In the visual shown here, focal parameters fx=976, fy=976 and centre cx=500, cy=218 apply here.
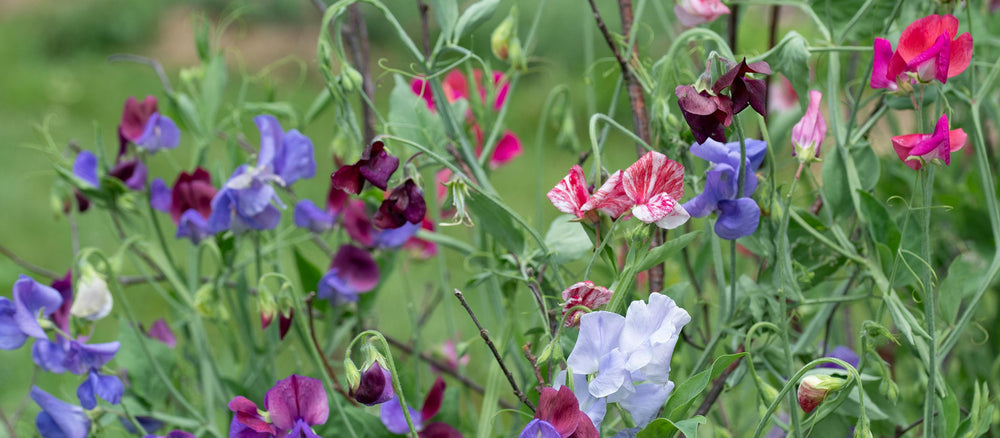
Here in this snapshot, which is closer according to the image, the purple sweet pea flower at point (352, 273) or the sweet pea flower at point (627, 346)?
the sweet pea flower at point (627, 346)


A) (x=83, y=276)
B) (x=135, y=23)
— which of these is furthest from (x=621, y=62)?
(x=135, y=23)

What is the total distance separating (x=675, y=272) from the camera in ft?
3.13

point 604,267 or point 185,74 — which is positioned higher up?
point 185,74

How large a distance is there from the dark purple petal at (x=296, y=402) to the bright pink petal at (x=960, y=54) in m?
0.42

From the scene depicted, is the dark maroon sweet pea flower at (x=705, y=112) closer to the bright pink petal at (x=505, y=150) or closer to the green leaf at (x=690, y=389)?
the green leaf at (x=690, y=389)

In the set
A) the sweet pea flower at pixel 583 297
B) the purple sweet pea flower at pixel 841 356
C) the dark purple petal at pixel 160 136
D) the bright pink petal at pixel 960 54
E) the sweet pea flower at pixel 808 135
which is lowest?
the purple sweet pea flower at pixel 841 356

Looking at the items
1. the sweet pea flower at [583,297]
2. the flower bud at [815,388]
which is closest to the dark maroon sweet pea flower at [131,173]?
the sweet pea flower at [583,297]

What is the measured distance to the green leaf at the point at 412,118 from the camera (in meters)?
0.72

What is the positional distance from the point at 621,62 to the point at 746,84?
0.20 meters

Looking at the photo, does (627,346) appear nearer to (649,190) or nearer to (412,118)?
(649,190)

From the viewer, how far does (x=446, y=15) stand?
0.66 metres

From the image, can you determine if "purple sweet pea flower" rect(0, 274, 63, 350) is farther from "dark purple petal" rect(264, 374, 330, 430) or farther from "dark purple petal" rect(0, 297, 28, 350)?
"dark purple petal" rect(264, 374, 330, 430)

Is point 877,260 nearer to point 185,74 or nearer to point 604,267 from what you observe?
point 604,267

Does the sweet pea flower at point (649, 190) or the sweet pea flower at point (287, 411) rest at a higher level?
the sweet pea flower at point (649, 190)
